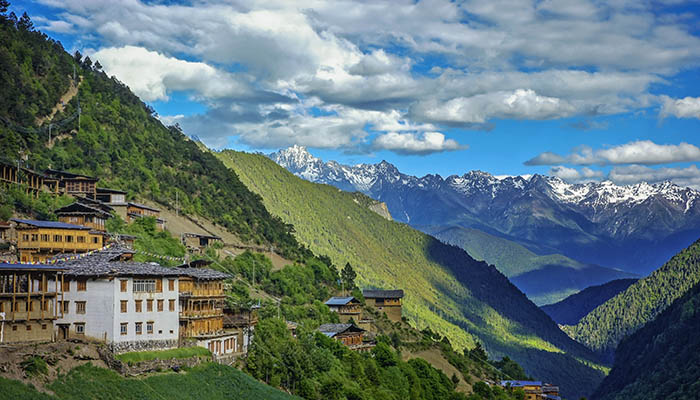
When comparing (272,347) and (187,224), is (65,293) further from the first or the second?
(187,224)

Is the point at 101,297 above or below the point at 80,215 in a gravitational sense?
below

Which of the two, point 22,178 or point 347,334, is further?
point 347,334

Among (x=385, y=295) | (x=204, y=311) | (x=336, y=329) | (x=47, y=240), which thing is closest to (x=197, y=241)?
(x=336, y=329)

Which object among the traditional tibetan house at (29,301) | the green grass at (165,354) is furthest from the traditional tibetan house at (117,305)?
the traditional tibetan house at (29,301)

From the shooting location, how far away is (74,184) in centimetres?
13425

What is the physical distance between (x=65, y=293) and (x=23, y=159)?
7434 centimetres

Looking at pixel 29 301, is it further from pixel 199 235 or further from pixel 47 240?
pixel 199 235

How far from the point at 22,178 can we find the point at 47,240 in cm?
3059

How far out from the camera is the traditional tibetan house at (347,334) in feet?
428

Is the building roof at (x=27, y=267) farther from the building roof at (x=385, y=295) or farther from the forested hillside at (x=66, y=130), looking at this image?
the building roof at (x=385, y=295)

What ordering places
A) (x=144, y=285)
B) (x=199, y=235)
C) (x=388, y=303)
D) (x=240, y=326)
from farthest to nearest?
(x=388, y=303) → (x=199, y=235) → (x=240, y=326) → (x=144, y=285)

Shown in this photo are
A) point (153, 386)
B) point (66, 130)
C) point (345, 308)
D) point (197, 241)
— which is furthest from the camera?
point (66, 130)

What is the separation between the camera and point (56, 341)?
67562 millimetres

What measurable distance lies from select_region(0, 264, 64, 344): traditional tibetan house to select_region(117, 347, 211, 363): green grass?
6.09m
